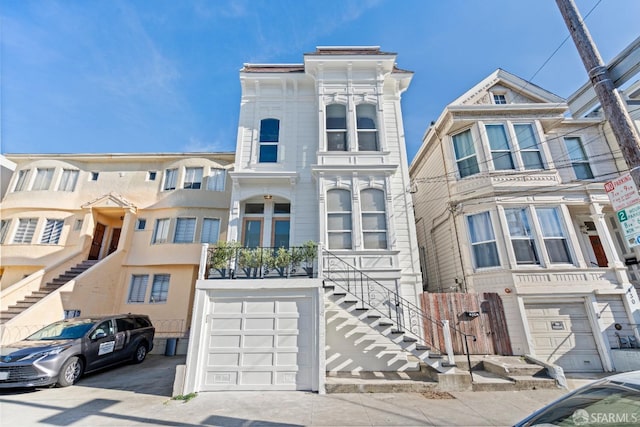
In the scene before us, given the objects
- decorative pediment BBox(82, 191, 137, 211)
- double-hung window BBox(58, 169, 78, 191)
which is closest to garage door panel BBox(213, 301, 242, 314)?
decorative pediment BBox(82, 191, 137, 211)

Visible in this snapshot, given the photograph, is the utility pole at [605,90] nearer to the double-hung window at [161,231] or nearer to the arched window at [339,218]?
the arched window at [339,218]

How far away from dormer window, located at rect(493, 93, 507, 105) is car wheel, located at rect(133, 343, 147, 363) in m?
17.6

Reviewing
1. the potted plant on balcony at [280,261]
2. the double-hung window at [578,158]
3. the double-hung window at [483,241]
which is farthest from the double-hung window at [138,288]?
the double-hung window at [578,158]

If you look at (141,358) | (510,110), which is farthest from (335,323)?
(510,110)

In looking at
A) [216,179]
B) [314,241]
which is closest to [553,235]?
[314,241]

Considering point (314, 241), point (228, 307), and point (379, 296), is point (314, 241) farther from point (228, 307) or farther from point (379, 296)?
point (228, 307)

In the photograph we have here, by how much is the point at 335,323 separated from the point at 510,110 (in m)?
11.0

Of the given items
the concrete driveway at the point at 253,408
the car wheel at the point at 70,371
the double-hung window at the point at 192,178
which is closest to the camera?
the concrete driveway at the point at 253,408

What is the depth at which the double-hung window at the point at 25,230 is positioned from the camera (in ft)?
45.8

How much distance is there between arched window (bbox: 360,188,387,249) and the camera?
9492 mm

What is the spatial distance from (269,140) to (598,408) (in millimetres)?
11019

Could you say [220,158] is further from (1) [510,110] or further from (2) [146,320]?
(1) [510,110]

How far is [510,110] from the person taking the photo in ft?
37.3

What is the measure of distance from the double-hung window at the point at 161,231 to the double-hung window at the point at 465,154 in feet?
46.9
